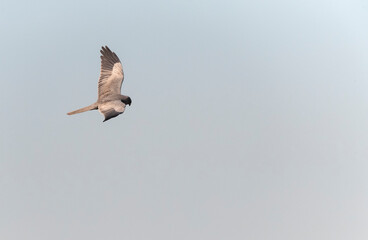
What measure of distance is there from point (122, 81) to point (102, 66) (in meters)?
2.32

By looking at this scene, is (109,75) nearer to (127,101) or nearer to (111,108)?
(127,101)

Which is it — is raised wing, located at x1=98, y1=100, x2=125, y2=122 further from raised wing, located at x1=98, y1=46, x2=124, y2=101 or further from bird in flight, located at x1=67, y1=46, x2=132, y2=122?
raised wing, located at x1=98, y1=46, x2=124, y2=101

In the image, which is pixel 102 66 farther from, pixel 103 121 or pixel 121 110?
pixel 103 121

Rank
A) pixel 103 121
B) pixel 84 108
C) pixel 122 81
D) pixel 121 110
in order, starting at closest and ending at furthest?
pixel 103 121
pixel 121 110
pixel 84 108
pixel 122 81

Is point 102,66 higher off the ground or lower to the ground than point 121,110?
higher

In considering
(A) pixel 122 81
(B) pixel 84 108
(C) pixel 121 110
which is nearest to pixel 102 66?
(A) pixel 122 81

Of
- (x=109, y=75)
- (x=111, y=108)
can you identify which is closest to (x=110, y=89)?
(x=109, y=75)

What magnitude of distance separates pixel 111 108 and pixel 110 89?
5.80 m

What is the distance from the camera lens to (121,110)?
46.6 metres

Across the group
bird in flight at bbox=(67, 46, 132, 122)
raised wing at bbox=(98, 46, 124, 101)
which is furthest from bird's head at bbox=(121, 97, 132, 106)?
raised wing at bbox=(98, 46, 124, 101)

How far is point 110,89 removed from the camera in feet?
174

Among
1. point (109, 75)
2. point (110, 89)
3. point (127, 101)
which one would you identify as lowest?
point (127, 101)

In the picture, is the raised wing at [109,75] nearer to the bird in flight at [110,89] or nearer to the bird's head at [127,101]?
the bird in flight at [110,89]

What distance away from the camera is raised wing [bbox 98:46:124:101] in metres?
52.8
